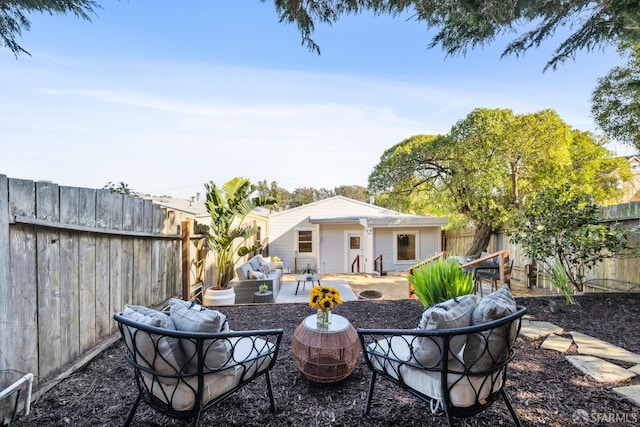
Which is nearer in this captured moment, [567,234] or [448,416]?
[448,416]

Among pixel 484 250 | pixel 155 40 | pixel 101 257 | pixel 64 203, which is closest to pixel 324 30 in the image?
pixel 64 203

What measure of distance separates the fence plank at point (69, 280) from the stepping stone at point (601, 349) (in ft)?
15.8

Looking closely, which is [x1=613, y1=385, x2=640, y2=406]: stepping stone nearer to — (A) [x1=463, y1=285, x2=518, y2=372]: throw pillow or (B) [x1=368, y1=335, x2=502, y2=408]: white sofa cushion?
(B) [x1=368, y1=335, x2=502, y2=408]: white sofa cushion

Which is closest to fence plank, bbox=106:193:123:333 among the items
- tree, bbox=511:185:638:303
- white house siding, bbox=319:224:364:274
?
tree, bbox=511:185:638:303

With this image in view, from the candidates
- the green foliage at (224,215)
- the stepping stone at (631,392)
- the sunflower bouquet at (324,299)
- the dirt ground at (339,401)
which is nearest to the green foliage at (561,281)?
the dirt ground at (339,401)

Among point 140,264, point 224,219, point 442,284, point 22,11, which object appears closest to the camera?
point 22,11

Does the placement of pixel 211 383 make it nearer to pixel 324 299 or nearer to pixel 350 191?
pixel 324 299

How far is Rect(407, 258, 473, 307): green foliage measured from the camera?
3.78 metres

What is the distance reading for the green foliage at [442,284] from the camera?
149 inches

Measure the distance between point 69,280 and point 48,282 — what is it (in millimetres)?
241

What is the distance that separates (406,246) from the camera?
14.1 metres

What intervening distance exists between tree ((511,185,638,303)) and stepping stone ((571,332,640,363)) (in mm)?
1520

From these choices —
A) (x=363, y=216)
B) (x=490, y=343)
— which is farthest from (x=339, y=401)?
(x=363, y=216)

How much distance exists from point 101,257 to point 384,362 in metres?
2.96
